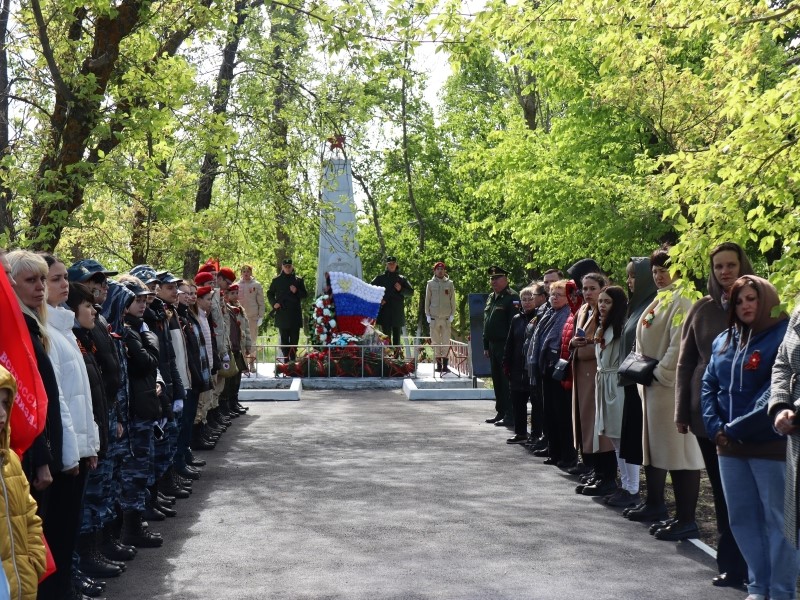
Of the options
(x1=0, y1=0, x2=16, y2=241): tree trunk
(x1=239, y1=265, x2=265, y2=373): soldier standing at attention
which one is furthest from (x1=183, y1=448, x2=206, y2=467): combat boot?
(x1=239, y1=265, x2=265, y2=373): soldier standing at attention

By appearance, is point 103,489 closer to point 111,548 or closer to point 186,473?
point 111,548

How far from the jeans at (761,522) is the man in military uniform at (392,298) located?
2077cm

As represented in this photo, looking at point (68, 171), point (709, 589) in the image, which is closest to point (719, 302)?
point (709, 589)

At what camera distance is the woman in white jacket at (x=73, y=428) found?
21.6 ft

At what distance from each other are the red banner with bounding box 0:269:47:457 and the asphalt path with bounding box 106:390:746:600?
204 cm

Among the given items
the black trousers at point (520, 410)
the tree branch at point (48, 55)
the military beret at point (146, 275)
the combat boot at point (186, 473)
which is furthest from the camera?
the black trousers at point (520, 410)

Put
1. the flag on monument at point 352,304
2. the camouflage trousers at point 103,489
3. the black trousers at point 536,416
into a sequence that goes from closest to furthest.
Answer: the camouflage trousers at point 103,489, the black trousers at point 536,416, the flag on monument at point 352,304

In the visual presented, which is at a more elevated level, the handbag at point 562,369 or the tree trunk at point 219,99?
the tree trunk at point 219,99

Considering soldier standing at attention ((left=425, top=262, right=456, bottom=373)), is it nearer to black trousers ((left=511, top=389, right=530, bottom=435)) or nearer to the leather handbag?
black trousers ((left=511, top=389, right=530, bottom=435))

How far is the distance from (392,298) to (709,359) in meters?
20.0

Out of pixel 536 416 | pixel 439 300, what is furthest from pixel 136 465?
pixel 439 300

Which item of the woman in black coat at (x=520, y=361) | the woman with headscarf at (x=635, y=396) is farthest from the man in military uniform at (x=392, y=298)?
the woman with headscarf at (x=635, y=396)

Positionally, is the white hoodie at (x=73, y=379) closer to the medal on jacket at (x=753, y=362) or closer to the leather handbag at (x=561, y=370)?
the medal on jacket at (x=753, y=362)

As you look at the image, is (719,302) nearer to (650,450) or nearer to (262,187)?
(650,450)
